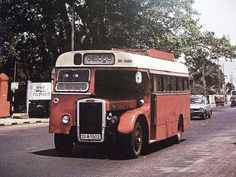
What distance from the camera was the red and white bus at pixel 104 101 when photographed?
11.3 meters

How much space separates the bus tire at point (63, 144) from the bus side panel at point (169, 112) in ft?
8.65

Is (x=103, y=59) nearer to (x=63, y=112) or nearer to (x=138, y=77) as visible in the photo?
(x=138, y=77)

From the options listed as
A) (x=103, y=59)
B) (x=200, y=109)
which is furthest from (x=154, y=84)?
(x=200, y=109)

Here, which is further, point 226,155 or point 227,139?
point 227,139

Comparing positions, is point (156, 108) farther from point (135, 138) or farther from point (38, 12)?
point (38, 12)

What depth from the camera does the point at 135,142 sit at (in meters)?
11.6

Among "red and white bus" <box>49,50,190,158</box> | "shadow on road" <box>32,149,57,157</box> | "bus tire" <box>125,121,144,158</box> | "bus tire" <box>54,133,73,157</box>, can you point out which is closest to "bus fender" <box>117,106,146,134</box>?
"red and white bus" <box>49,50,190,158</box>

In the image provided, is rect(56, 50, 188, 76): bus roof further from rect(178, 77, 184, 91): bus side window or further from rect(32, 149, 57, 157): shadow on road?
rect(178, 77, 184, 91): bus side window

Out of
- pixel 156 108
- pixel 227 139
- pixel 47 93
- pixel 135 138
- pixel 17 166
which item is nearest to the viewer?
pixel 17 166

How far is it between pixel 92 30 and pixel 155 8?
598cm

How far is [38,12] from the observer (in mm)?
38562

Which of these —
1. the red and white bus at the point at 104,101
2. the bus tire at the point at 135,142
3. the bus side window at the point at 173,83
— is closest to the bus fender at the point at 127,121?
the red and white bus at the point at 104,101

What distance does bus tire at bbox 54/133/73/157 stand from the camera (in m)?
12.2

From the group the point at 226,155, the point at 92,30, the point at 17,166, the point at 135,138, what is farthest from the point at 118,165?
the point at 92,30
